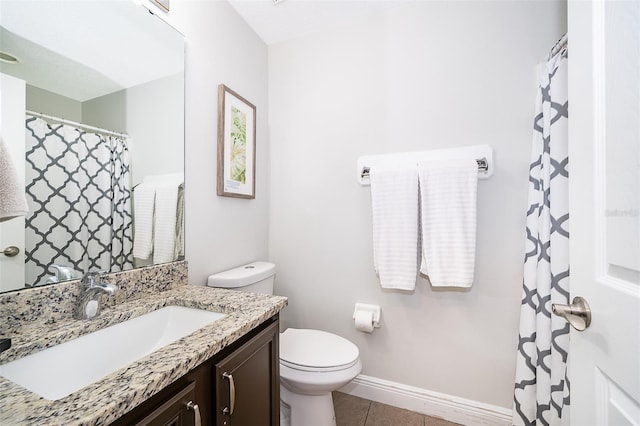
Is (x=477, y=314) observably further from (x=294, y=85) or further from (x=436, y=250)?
(x=294, y=85)

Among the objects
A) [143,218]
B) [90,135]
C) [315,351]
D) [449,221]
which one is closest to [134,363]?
[143,218]

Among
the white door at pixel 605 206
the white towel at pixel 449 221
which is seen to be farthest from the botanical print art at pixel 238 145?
the white door at pixel 605 206

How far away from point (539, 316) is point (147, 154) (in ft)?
5.88

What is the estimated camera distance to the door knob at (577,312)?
592 mm

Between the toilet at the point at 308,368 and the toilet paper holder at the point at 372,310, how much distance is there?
24cm

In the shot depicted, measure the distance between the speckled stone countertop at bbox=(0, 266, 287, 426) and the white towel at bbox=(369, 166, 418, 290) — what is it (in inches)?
27.0

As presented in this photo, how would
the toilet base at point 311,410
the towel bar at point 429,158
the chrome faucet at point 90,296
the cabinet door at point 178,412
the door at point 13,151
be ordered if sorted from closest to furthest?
the cabinet door at point 178,412, the door at point 13,151, the chrome faucet at point 90,296, the toilet base at point 311,410, the towel bar at point 429,158

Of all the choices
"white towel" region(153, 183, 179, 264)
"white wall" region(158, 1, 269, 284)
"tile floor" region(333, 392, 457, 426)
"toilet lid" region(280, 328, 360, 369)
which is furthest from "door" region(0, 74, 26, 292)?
"tile floor" region(333, 392, 457, 426)

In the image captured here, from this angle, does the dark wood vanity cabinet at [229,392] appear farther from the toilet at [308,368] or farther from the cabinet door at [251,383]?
the toilet at [308,368]

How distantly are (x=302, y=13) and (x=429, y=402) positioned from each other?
2426 mm

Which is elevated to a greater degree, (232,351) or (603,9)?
(603,9)

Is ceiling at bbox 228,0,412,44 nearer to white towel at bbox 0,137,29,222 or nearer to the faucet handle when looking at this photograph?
white towel at bbox 0,137,29,222

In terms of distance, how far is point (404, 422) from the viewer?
148 centimetres

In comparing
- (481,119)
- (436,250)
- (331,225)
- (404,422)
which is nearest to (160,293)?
(331,225)
